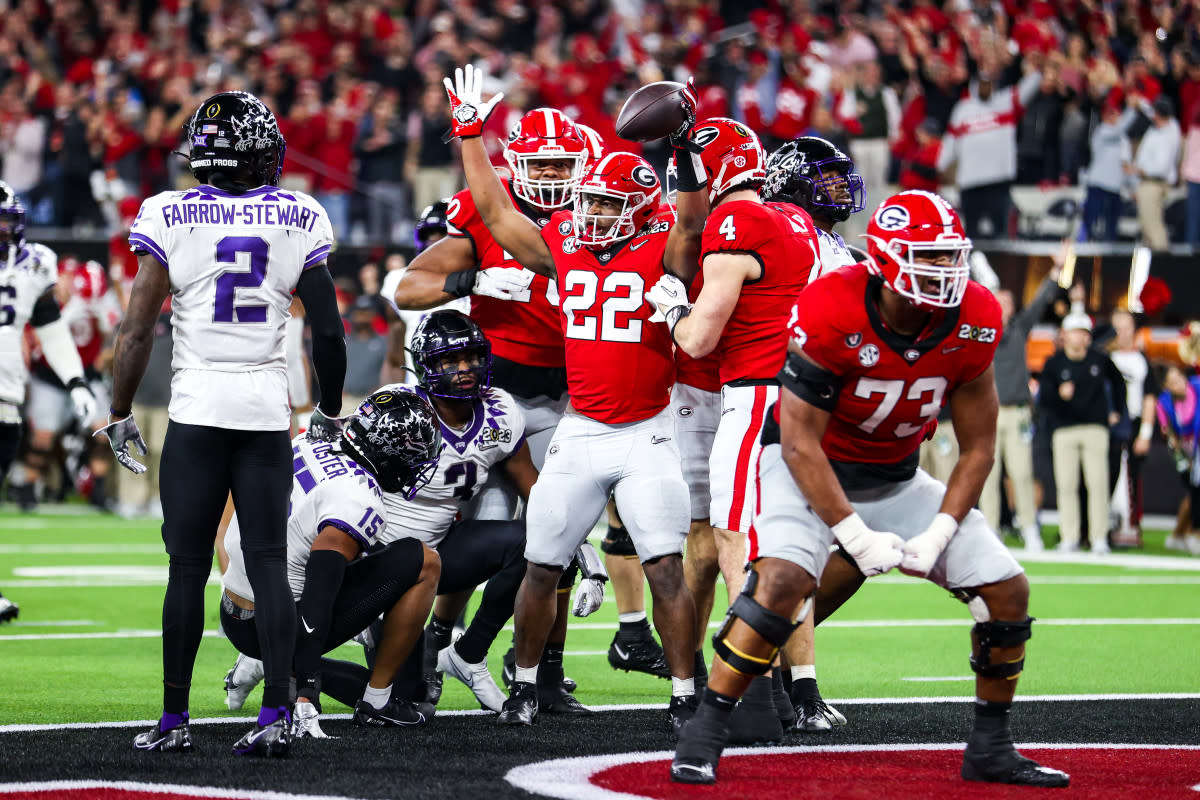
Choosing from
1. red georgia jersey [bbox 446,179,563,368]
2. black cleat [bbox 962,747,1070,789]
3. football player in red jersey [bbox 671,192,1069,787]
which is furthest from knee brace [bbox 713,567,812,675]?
red georgia jersey [bbox 446,179,563,368]

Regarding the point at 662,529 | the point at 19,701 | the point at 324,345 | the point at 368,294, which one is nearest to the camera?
Answer: the point at 324,345

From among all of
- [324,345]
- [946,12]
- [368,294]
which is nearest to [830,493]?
[324,345]

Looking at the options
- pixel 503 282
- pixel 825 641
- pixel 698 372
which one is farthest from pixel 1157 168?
pixel 503 282

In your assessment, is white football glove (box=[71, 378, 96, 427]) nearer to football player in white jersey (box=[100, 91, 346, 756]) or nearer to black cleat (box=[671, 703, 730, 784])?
football player in white jersey (box=[100, 91, 346, 756])

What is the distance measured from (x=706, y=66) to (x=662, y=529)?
13.7 meters

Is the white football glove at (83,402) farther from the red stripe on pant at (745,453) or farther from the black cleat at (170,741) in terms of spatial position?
the red stripe on pant at (745,453)

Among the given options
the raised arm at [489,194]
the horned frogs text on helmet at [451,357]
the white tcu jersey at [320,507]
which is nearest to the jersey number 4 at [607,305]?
the raised arm at [489,194]

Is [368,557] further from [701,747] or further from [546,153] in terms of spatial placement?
[546,153]

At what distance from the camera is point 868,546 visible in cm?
466

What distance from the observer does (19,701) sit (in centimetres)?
616

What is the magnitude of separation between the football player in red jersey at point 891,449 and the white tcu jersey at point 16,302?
498cm

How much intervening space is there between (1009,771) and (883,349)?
4.30 ft

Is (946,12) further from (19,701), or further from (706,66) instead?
(19,701)

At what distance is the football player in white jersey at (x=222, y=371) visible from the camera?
4977 mm
